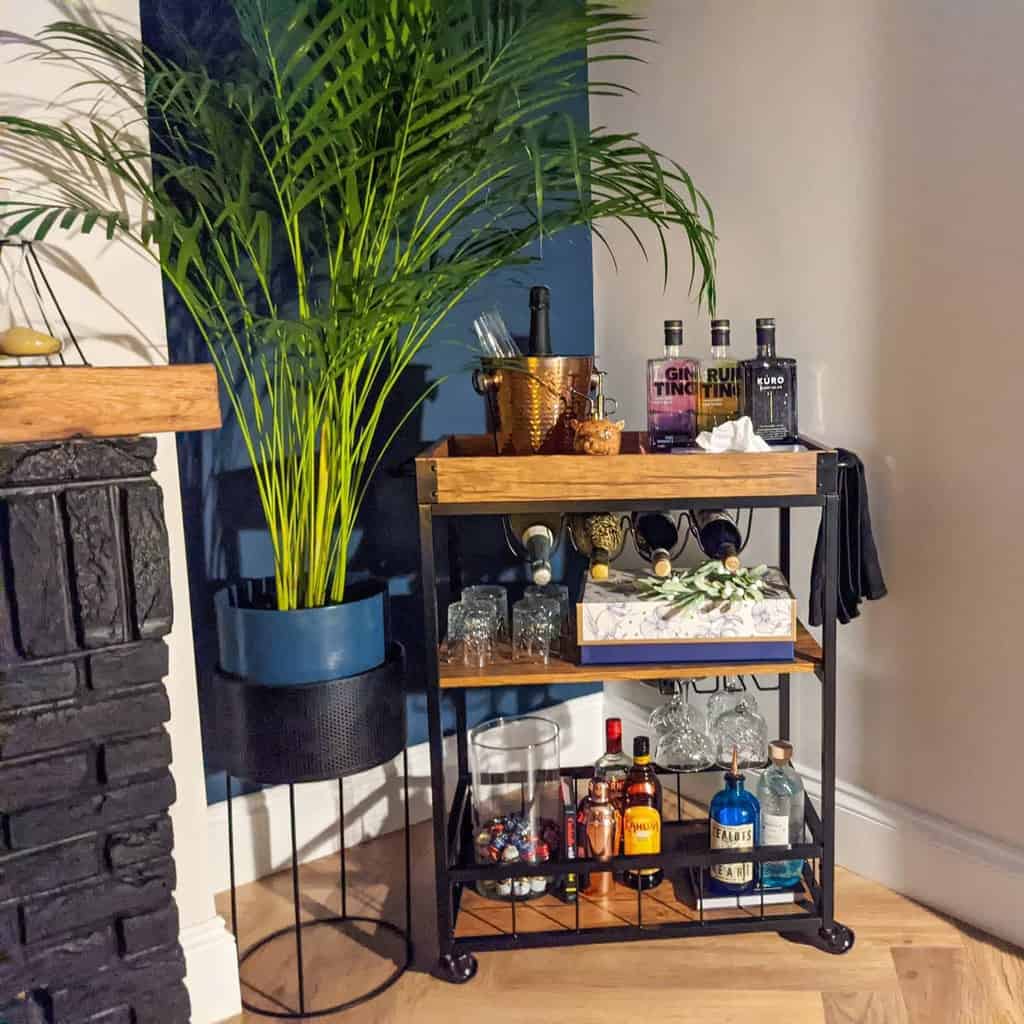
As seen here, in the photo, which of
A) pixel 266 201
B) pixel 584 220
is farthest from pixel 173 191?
pixel 584 220

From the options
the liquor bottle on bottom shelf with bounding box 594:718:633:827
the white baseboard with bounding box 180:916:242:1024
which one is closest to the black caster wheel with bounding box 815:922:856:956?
the liquor bottle on bottom shelf with bounding box 594:718:633:827

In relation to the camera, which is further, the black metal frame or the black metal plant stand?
the black metal frame

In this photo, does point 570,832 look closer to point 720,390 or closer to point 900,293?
point 720,390

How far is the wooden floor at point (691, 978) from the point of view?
1619mm

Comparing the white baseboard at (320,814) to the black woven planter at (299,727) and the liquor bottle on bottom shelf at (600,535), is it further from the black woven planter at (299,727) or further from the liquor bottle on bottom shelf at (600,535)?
the liquor bottle on bottom shelf at (600,535)

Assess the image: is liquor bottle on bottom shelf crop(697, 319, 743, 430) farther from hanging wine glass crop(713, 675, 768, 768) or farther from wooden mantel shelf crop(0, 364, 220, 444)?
wooden mantel shelf crop(0, 364, 220, 444)

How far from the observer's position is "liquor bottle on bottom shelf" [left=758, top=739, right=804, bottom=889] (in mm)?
1752

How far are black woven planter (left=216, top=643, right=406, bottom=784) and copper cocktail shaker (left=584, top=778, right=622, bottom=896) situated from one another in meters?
0.42

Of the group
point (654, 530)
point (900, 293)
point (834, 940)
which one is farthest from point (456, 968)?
point (900, 293)

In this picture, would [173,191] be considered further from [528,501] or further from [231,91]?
[528,501]

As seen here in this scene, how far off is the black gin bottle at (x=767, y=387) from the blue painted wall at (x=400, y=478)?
51cm

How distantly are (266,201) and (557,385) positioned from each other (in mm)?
585

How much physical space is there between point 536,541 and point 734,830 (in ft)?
1.91

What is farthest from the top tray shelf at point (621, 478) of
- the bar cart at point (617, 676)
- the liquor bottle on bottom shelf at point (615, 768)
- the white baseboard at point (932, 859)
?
the white baseboard at point (932, 859)
